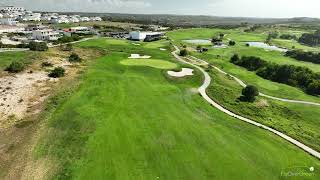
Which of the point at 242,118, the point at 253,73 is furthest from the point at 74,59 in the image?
the point at 242,118

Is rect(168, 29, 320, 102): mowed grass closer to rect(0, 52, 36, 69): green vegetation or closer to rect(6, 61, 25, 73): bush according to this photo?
rect(0, 52, 36, 69): green vegetation

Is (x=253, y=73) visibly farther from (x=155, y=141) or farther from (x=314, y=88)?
(x=155, y=141)

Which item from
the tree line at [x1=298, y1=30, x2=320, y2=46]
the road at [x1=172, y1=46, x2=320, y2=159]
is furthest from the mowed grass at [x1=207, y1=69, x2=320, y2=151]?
the tree line at [x1=298, y1=30, x2=320, y2=46]

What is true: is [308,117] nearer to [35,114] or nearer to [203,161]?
[203,161]

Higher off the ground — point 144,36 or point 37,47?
point 37,47

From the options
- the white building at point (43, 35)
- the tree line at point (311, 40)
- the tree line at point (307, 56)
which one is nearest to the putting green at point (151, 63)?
the tree line at point (307, 56)
